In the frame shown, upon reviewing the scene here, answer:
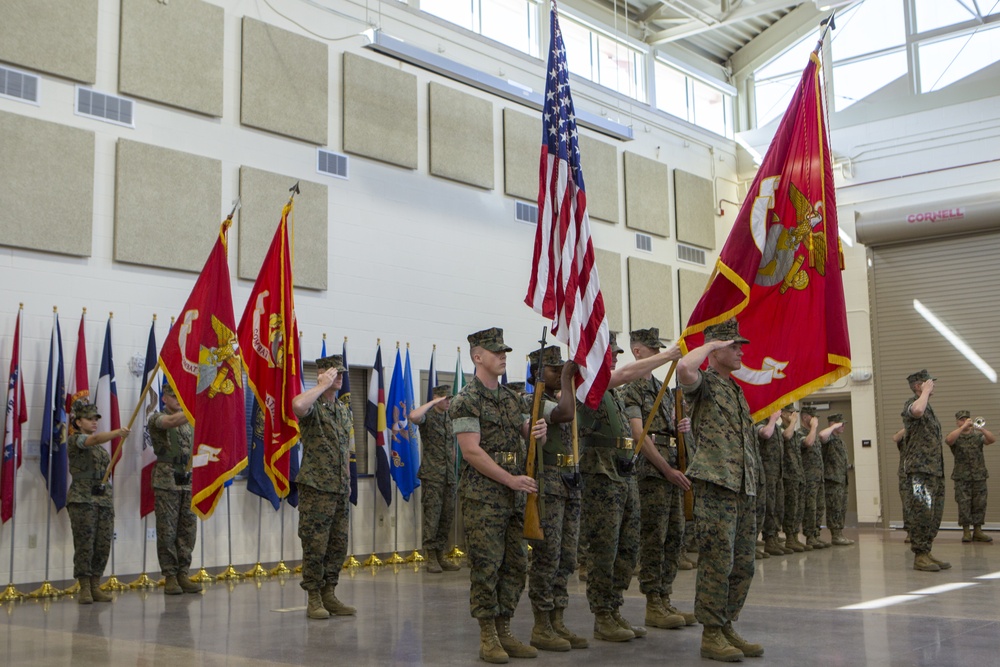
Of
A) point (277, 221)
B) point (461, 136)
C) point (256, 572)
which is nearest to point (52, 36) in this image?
point (277, 221)

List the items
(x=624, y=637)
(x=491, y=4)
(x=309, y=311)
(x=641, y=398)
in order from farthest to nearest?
(x=491, y=4) < (x=309, y=311) < (x=641, y=398) < (x=624, y=637)

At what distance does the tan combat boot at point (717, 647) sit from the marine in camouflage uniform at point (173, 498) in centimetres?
501

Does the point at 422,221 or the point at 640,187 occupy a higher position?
the point at 640,187

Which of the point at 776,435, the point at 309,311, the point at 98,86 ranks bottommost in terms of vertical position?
the point at 776,435

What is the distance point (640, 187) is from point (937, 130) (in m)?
4.76

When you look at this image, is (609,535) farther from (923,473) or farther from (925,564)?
(925,564)

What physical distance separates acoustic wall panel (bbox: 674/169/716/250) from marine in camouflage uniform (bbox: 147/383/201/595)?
33.4ft

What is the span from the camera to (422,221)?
1262 centimetres

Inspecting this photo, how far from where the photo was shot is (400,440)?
1160cm

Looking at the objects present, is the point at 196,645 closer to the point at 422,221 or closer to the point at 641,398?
the point at 641,398

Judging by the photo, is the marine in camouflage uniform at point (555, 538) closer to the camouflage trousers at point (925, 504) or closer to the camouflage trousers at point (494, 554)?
the camouflage trousers at point (494, 554)

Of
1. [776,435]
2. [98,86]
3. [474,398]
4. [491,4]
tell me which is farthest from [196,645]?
[491,4]

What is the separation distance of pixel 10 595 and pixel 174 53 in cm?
544

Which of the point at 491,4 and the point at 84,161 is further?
the point at 491,4
